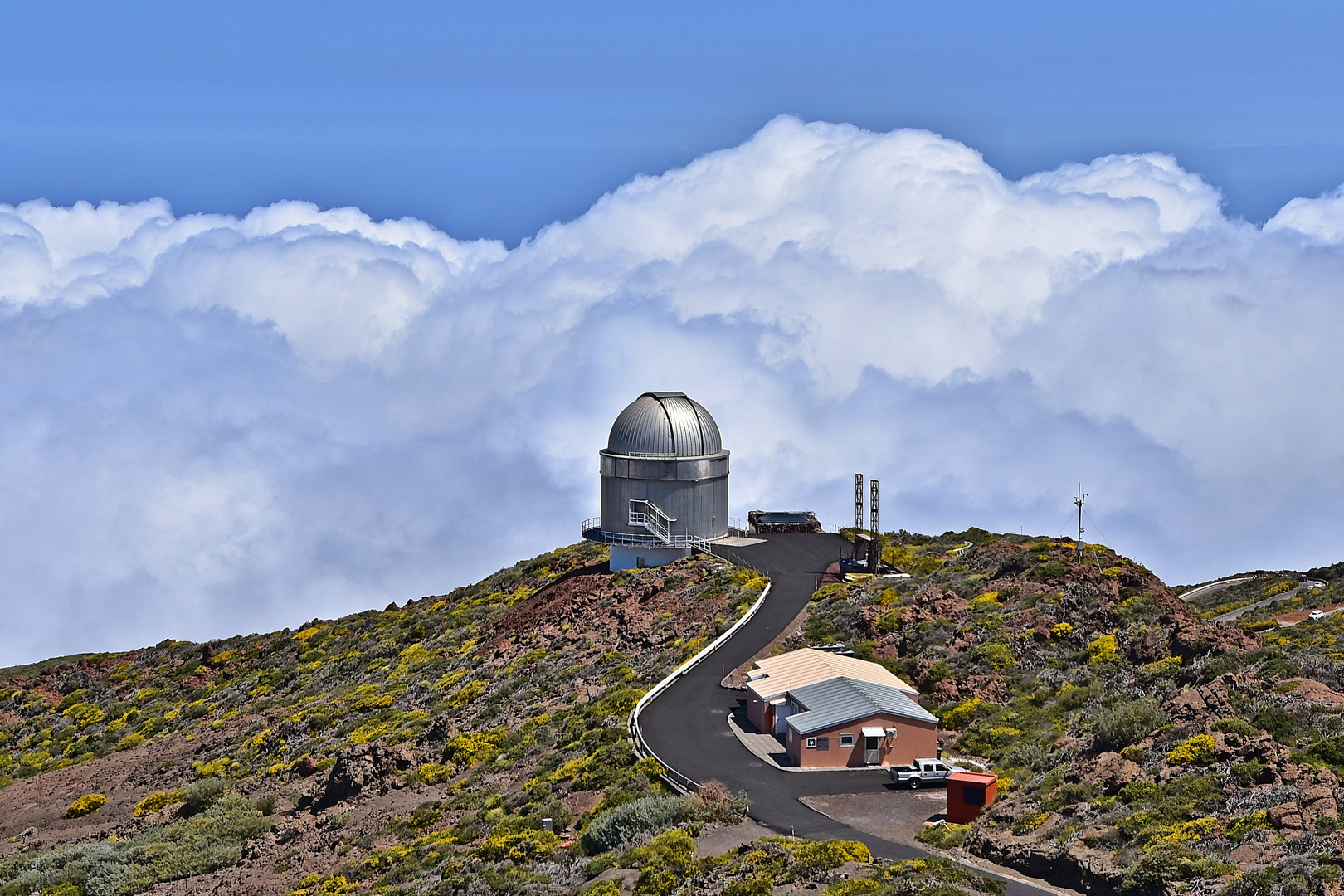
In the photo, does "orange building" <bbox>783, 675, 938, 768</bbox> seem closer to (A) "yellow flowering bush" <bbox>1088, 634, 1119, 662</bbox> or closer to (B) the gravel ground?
(B) the gravel ground

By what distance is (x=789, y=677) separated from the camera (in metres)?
39.5

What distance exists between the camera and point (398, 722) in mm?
46438

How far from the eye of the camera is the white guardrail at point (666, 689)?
32312 mm

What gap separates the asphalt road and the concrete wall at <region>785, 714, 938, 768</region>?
49cm

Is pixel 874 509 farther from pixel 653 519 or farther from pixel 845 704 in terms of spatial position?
pixel 845 704

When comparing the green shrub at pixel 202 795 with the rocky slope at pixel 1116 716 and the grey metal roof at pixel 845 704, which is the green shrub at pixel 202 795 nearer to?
the grey metal roof at pixel 845 704

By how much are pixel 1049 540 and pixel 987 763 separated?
2564 cm

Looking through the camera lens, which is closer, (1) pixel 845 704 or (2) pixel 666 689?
(1) pixel 845 704

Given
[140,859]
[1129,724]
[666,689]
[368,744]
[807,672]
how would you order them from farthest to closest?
[666,689], [368,744], [807,672], [140,859], [1129,724]

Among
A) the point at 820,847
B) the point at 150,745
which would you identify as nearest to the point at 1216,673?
the point at 820,847

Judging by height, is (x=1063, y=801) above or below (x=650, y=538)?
below

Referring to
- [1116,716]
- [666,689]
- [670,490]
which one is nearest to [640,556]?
[670,490]

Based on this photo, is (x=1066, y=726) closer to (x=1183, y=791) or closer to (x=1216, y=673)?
(x=1216, y=673)

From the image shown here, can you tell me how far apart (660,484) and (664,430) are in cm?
263
